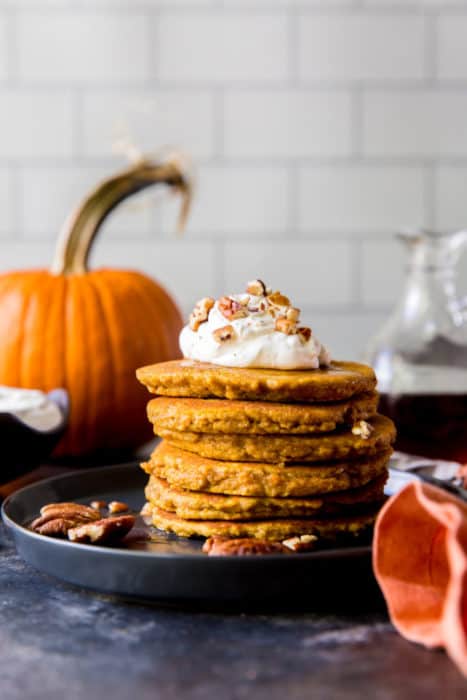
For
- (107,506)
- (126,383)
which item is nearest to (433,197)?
(126,383)

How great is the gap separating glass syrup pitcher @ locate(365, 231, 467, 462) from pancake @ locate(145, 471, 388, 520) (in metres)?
0.46

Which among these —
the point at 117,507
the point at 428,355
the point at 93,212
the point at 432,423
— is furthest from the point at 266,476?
the point at 93,212

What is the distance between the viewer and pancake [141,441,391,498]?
1.08 meters

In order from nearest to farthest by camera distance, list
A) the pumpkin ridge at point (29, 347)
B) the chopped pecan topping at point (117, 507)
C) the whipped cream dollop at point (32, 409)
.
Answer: the chopped pecan topping at point (117, 507) < the whipped cream dollop at point (32, 409) < the pumpkin ridge at point (29, 347)

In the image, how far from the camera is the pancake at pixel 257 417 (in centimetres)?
108

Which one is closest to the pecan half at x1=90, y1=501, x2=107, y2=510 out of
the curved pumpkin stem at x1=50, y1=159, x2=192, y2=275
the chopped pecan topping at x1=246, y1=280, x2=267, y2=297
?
the chopped pecan topping at x1=246, y1=280, x2=267, y2=297

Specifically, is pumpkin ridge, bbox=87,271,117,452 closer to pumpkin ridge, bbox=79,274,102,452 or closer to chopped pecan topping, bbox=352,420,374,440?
pumpkin ridge, bbox=79,274,102,452

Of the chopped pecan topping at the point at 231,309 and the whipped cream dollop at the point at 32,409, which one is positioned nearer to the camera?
the chopped pecan topping at the point at 231,309

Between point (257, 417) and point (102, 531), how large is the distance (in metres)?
0.20

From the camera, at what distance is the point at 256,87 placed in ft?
8.76

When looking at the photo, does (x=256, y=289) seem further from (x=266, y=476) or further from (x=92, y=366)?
(x=92, y=366)

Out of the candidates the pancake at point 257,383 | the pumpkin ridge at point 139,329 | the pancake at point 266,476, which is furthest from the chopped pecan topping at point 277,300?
the pumpkin ridge at point 139,329

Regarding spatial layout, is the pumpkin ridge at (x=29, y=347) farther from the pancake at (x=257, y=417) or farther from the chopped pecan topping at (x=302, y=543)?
the chopped pecan topping at (x=302, y=543)

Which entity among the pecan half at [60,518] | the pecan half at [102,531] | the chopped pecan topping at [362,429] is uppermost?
the chopped pecan topping at [362,429]
